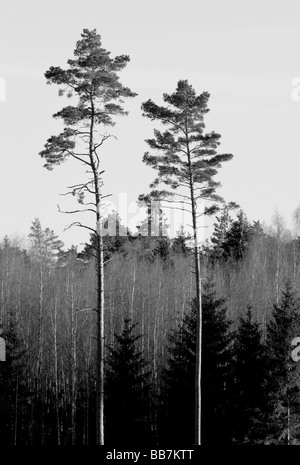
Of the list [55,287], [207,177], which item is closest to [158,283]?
[55,287]

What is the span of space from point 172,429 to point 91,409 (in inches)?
452

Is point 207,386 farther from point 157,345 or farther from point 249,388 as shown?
point 157,345

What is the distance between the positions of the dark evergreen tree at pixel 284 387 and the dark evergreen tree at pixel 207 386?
2077 mm

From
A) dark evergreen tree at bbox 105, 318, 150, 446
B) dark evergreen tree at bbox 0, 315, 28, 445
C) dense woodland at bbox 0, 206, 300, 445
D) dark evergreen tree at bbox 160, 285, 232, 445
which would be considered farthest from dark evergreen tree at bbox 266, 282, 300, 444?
dark evergreen tree at bbox 0, 315, 28, 445

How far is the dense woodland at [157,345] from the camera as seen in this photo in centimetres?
3875

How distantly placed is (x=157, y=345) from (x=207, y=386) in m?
17.4

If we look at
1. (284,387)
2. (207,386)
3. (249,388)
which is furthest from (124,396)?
(284,387)

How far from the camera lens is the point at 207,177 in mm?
33688

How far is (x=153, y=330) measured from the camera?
59.5m

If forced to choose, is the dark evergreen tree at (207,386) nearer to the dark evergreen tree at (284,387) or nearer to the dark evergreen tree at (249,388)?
the dark evergreen tree at (249,388)

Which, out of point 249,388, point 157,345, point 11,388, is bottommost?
point 11,388

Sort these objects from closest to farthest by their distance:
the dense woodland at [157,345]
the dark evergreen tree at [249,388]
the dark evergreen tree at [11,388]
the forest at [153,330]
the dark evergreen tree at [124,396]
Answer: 1. the forest at [153,330]
2. the dark evergreen tree at [249,388]
3. the dense woodland at [157,345]
4. the dark evergreen tree at [124,396]
5. the dark evergreen tree at [11,388]

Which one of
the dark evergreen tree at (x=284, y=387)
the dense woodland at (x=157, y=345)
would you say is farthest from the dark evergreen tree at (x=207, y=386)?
the dark evergreen tree at (x=284, y=387)
